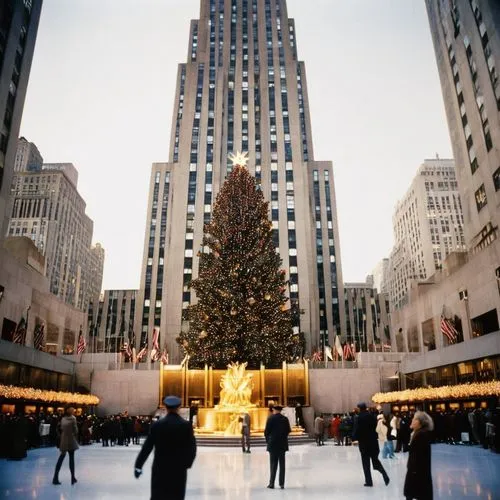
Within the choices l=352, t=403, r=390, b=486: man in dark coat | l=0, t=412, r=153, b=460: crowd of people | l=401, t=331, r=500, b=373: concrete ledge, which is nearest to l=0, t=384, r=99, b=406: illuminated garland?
l=0, t=412, r=153, b=460: crowd of people

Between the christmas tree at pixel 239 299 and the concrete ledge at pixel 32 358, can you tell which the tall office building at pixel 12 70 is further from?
the christmas tree at pixel 239 299

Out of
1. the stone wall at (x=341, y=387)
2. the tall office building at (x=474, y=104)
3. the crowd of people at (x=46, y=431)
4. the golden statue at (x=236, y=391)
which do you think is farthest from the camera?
the tall office building at (x=474, y=104)

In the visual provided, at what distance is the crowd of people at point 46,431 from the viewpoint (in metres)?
15.1

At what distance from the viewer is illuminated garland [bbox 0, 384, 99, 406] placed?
23.0m

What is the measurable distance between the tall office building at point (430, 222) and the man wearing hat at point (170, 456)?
10253 centimetres

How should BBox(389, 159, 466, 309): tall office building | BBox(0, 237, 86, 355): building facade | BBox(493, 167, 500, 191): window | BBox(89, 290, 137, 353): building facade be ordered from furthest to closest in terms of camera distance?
BBox(389, 159, 466, 309): tall office building < BBox(89, 290, 137, 353): building facade < BBox(493, 167, 500, 191): window < BBox(0, 237, 86, 355): building facade

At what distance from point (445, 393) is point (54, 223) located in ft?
378

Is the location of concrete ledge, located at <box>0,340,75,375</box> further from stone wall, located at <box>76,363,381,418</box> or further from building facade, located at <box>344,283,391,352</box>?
building facade, located at <box>344,283,391,352</box>

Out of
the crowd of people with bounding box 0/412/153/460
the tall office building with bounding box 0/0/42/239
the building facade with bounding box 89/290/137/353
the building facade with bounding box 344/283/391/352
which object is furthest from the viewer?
the building facade with bounding box 89/290/137/353

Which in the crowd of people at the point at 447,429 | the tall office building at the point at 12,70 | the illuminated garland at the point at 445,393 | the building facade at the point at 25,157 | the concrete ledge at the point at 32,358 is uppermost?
the building facade at the point at 25,157

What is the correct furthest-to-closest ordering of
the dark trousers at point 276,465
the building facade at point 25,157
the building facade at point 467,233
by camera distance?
1. the building facade at point 25,157
2. the building facade at point 467,233
3. the dark trousers at point 276,465

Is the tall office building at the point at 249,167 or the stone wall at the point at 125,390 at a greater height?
the tall office building at the point at 249,167

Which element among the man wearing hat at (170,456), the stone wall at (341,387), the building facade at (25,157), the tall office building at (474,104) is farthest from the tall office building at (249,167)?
the building facade at (25,157)

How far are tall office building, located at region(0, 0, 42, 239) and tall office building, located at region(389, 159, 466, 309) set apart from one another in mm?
86132
